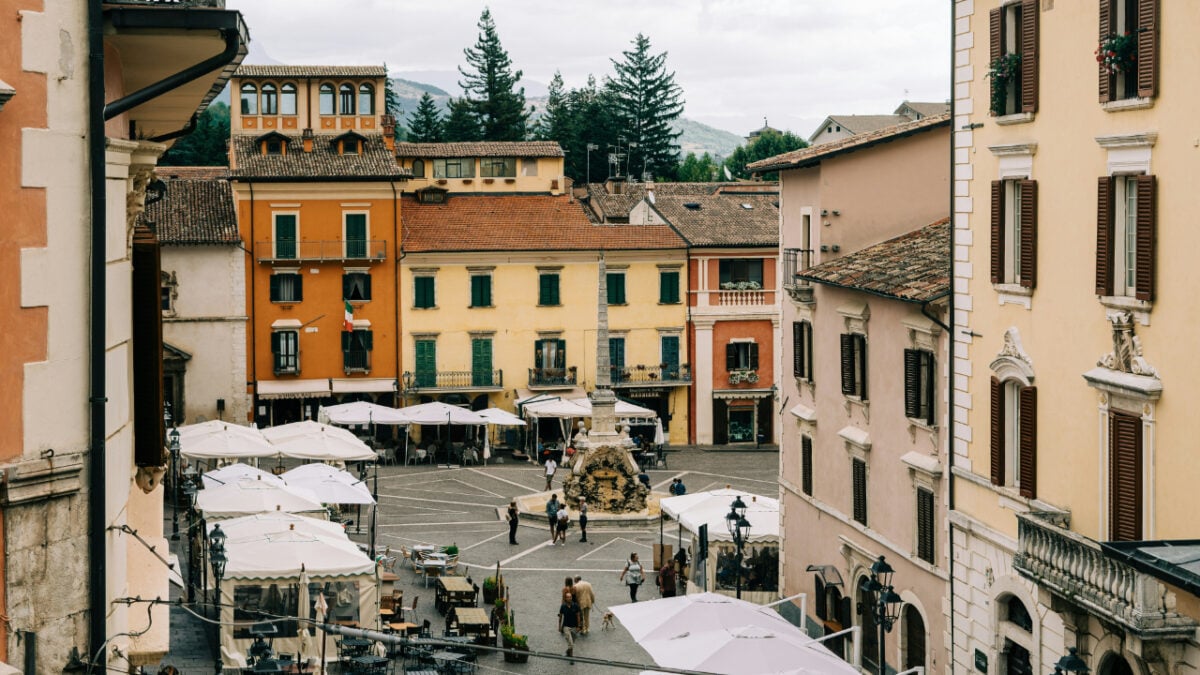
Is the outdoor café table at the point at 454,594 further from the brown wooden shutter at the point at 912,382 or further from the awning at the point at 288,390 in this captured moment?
the awning at the point at 288,390

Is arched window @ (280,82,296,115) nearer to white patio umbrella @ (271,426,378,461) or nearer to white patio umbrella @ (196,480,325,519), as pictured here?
white patio umbrella @ (271,426,378,461)

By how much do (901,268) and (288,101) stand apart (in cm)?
4001

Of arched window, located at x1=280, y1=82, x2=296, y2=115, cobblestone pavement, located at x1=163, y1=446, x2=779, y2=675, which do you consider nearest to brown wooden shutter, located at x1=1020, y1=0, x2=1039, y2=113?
cobblestone pavement, located at x1=163, y1=446, x2=779, y2=675

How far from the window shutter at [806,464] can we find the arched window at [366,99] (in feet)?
114

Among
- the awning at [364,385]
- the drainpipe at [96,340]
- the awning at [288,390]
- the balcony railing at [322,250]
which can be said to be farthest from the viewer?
the awning at [364,385]

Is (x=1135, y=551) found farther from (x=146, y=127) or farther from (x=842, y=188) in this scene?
(x=842, y=188)

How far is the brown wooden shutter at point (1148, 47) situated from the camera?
54.0 feet

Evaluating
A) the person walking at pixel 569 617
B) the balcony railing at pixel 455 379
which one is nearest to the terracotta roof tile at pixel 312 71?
the balcony railing at pixel 455 379

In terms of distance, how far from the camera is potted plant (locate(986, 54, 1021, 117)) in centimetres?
2000

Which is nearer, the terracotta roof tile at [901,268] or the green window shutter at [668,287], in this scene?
the terracotta roof tile at [901,268]

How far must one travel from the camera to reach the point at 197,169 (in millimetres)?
64875

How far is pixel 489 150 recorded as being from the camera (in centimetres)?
6669

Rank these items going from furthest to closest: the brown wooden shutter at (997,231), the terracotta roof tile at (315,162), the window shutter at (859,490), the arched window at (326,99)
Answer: the arched window at (326,99) → the terracotta roof tile at (315,162) → the window shutter at (859,490) → the brown wooden shutter at (997,231)

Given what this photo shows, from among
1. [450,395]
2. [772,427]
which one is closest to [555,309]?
[450,395]
